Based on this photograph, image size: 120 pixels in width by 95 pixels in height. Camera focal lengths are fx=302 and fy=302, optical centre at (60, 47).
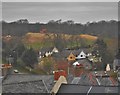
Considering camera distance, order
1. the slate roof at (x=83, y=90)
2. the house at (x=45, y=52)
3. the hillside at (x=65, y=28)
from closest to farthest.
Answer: the slate roof at (x=83, y=90), the hillside at (x=65, y=28), the house at (x=45, y=52)

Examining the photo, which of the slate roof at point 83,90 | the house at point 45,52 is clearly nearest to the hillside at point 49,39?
the house at point 45,52

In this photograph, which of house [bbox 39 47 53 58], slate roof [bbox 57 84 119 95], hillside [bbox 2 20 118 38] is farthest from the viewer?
house [bbox 39 47 53 58]

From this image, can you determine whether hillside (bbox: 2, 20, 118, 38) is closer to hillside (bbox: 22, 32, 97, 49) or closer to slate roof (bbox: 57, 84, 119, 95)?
hillside (bbox: 22, 32, 97, 49)

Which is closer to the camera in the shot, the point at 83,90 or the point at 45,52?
the point at 83,90

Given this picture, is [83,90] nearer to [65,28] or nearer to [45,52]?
[65,28]

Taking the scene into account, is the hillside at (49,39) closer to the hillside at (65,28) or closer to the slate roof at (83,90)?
the hillside at (65,28)

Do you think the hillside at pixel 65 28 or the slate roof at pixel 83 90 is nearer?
the slate roof at pixel 83 90

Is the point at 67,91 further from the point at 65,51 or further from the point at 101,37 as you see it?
the point at 65,51

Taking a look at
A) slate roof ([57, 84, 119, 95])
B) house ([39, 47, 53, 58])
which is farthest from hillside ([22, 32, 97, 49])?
slate roof ([57, 84, 119, 95])

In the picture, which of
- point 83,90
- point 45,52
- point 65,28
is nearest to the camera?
point 83,90

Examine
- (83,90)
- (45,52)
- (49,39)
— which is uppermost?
(83,90)

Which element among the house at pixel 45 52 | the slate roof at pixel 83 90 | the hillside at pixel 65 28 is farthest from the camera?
the house at pixel 45 52

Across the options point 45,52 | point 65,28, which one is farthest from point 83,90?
point 45,52
